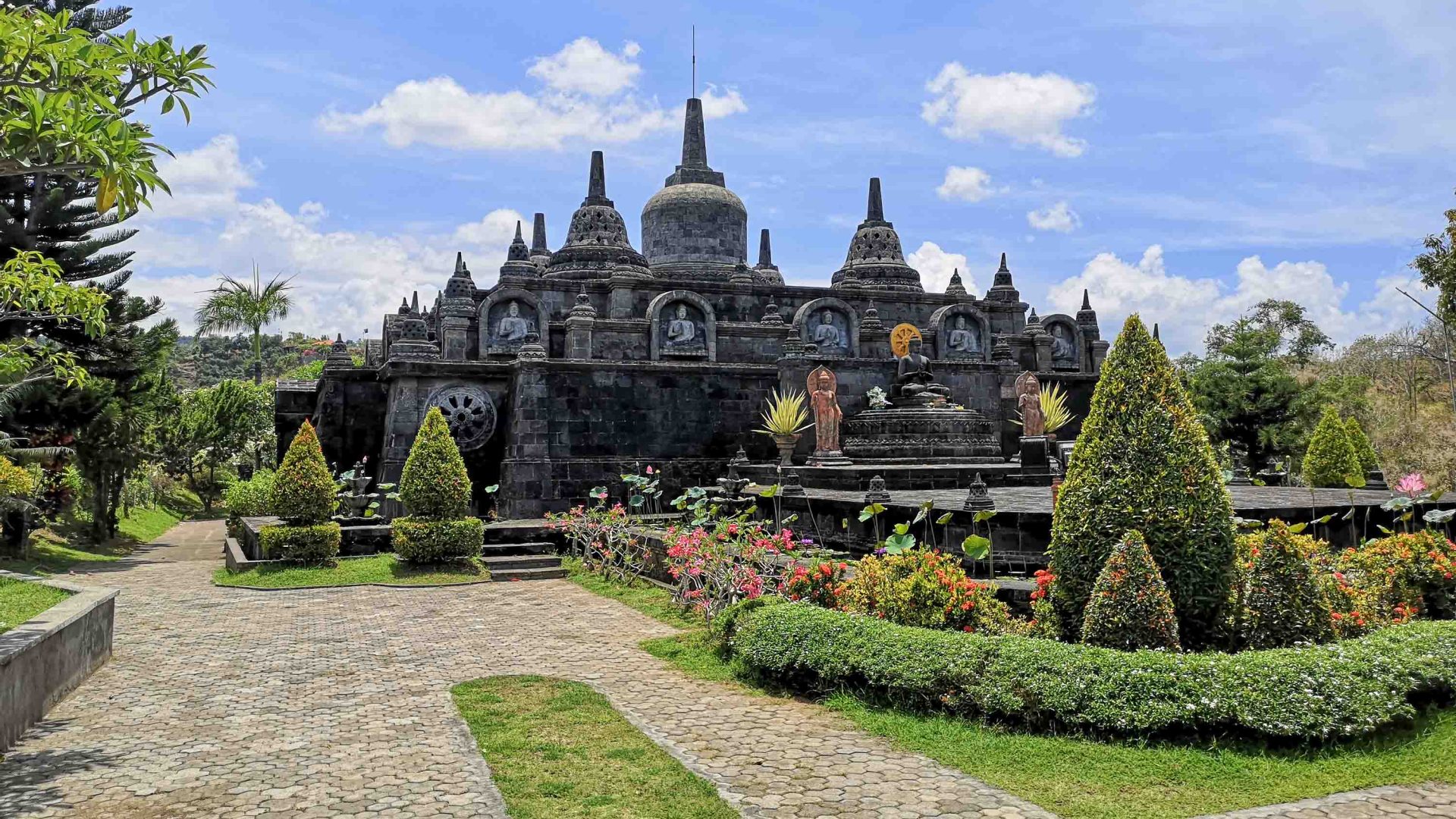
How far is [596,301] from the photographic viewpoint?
25.8 m

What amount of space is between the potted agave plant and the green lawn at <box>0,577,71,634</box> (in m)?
13.0

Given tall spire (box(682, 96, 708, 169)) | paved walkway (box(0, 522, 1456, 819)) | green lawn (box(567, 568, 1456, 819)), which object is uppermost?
tall spire (box(682, 96, 708, 169))

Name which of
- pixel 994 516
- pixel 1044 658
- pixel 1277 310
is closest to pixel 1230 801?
pixel 1044 658

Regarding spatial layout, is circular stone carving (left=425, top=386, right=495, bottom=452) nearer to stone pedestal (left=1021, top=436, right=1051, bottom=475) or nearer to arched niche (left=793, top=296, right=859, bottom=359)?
arched niche (left=793, top=296, right=859, bottom=359)

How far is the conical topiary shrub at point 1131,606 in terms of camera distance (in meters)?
6.62

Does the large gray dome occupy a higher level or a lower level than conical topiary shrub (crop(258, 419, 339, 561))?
higher

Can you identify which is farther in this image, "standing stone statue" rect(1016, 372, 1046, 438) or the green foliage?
"standing stone statue" rect(1016, 372, 1046, 438)

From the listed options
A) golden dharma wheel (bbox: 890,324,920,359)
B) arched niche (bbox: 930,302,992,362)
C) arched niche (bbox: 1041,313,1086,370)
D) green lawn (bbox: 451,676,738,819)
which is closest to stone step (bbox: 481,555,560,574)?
green lawn (bbox: 451,676,738,819)

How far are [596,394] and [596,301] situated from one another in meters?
5.72

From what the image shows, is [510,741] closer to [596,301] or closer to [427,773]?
[427,773]

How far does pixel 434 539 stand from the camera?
14289 millimetres

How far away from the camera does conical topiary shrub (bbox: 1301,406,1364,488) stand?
18.0 m

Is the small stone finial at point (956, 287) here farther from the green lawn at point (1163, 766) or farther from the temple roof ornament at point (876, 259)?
the green lawn at point (1163, 766)

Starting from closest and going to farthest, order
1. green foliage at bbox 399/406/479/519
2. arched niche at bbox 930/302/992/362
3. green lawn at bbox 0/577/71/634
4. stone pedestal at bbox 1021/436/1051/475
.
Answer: green lawn at bbox 0/577/71/634 → green foliage at bbox 399/406/479/519 → stone pedestal at bbox 1021/436/1051/475 → arched niche at bbox 930/302/992/362
